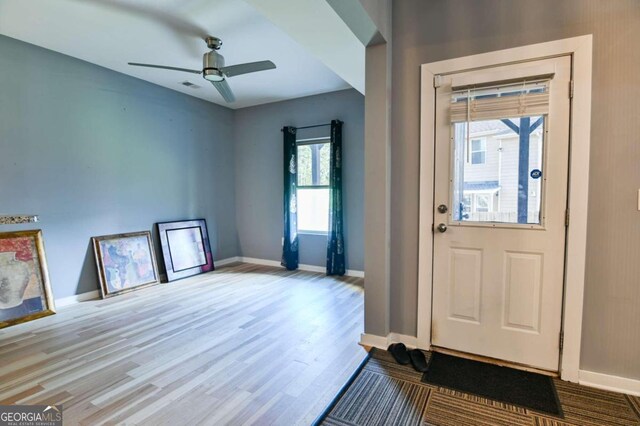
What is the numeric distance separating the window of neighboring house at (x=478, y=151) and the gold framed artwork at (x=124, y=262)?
3.98 m

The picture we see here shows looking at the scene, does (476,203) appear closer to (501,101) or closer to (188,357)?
(501,101)

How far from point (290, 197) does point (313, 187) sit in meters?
0.39

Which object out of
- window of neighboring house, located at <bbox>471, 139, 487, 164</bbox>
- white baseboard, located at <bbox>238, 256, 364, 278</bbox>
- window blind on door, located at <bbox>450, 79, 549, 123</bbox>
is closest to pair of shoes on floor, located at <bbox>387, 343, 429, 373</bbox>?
window of neighboring house, located at <bbox>471, 139, 487, 164</bbox>

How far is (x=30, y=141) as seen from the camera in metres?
3.12

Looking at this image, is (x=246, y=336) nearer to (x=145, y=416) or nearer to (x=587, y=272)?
(x=145, y=416)

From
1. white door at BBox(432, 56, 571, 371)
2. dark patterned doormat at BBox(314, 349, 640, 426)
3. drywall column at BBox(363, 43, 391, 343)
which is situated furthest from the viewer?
drywall column at BBox(363, 43, 391, 343)

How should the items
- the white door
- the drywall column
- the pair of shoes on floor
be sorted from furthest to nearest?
the drywall column, the pair of shoes on floor, the white door

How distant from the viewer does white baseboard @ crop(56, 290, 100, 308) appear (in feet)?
11.0

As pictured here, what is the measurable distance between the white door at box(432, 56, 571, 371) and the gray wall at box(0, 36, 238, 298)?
3708mm

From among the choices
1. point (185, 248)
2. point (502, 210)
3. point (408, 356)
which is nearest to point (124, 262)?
point (185, 248)

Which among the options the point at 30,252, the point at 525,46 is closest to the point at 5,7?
the point at 30,252

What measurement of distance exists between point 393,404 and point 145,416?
53.3 inches

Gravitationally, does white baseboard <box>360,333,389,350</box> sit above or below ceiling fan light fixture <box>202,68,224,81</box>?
below

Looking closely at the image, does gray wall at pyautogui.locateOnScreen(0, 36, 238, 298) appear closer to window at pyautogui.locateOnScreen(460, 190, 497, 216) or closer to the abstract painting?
the abstract painting
